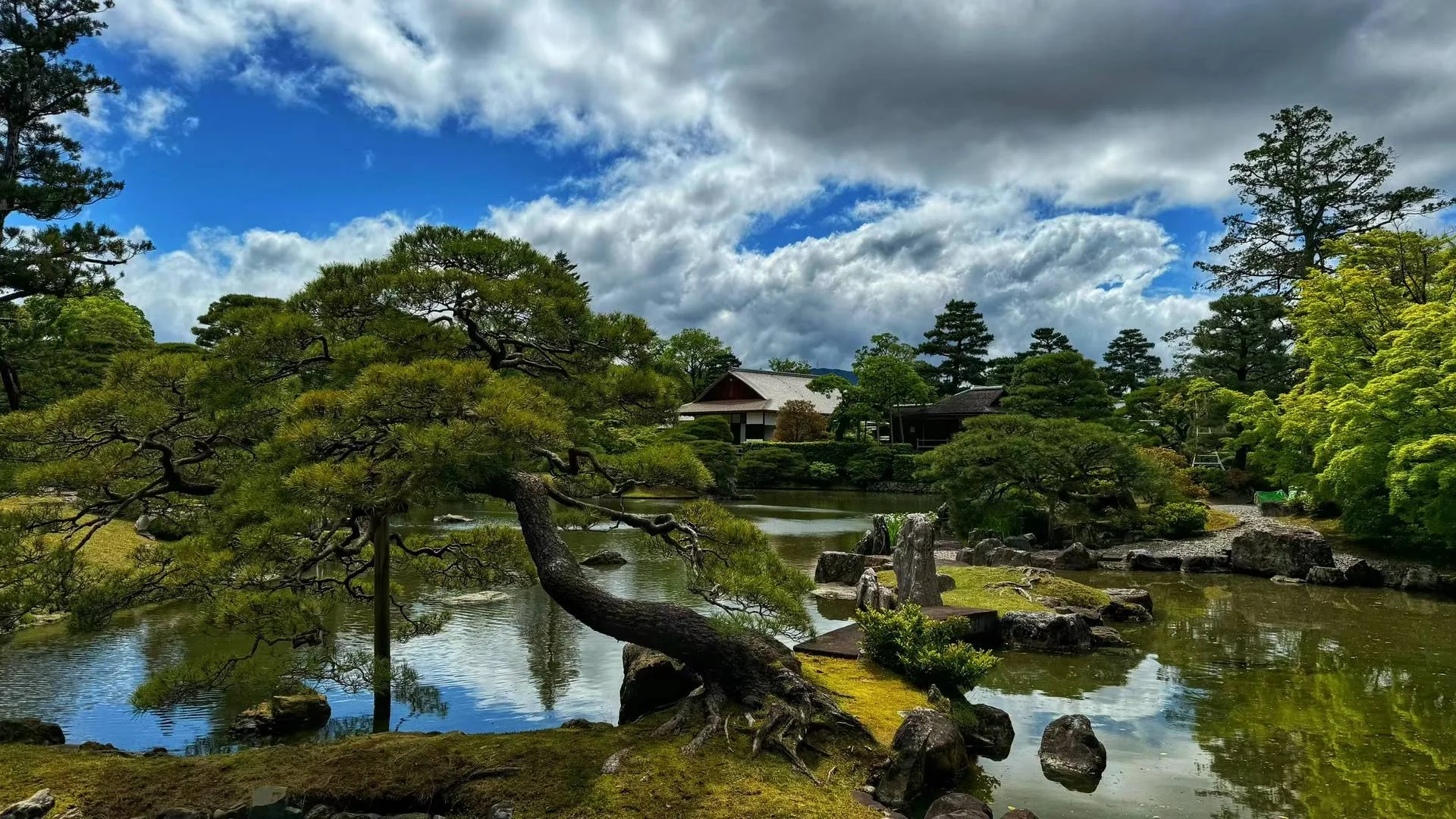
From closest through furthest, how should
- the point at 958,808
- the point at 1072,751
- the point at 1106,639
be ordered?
the point at 958,808, the point at 1072,751, the point at 1106,639

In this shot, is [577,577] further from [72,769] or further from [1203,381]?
[1203,381]

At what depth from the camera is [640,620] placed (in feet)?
19.9

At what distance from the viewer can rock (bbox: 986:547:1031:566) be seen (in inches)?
652

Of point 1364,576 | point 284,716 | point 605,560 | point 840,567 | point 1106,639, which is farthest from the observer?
point 605,560

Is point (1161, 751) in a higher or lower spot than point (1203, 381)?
lower

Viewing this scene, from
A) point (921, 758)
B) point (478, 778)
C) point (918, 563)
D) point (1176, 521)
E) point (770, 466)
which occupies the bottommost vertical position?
point (921, 758)

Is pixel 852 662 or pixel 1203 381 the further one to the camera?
pixel 1203 381

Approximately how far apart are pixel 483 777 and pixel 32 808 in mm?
2590

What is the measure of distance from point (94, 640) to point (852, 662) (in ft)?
32.0

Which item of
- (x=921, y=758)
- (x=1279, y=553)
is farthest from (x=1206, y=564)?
(x=921, y=758)

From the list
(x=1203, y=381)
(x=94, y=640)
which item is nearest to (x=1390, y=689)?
(x=94, y=640)

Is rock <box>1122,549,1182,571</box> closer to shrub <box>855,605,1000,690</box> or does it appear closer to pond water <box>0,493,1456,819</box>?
pond water <box>0,493,1456,819</box>

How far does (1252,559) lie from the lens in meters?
16.9

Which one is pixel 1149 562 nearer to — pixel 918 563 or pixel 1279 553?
pixel 1279 553
